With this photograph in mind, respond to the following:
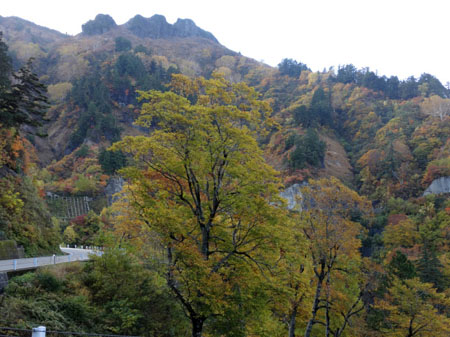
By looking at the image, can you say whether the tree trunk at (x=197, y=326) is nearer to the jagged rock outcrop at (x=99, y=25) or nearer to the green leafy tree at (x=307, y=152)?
the green leafy tree at (x=307, y=152)

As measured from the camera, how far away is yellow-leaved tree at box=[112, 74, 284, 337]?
402 inches

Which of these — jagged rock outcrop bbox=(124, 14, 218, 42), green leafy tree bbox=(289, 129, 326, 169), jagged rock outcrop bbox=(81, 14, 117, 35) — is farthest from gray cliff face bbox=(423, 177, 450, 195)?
jagged rock outcrop bbox=(124, 14, 218, 42)

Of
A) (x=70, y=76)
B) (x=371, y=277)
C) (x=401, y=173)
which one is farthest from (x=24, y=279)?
(x=70, y=76)

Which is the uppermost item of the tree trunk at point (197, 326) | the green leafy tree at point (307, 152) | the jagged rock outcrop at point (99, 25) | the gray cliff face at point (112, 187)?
the jagged rock outcrop at point (99, 25)

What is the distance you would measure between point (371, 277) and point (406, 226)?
30717mm

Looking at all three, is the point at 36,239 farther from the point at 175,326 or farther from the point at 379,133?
the point at 379,133

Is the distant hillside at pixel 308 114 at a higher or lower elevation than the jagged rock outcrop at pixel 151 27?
lower

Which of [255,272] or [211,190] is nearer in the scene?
[255,272]

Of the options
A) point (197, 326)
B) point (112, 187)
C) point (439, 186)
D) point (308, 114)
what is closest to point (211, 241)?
point (197, 326)

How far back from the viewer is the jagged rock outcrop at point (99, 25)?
170000 mm

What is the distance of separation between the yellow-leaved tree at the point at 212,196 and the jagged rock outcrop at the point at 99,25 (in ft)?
598

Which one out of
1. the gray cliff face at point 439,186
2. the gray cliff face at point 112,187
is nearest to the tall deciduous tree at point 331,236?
the gray cliff face at point 112,187

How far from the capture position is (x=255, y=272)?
10.9 m

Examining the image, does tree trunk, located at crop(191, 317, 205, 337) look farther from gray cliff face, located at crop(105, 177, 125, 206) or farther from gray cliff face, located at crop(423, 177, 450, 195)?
gray cliff face, located at crop(423, 177, 450, 195)
